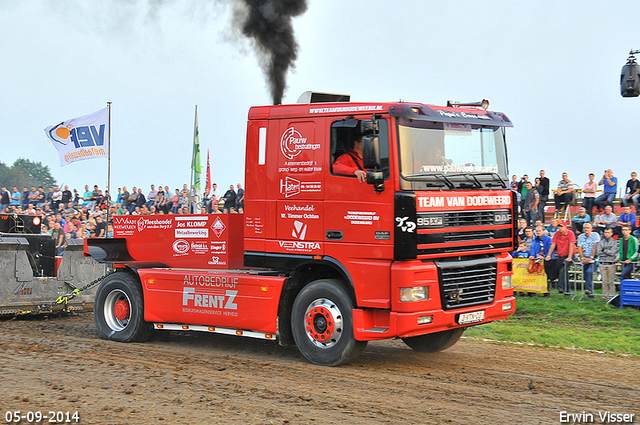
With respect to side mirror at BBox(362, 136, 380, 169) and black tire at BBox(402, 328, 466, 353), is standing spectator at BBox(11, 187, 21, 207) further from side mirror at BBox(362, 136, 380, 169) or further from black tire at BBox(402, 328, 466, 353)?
side mirror at BBox(362, 136, 380, 169)

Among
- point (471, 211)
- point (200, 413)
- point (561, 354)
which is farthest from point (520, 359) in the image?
point (200, 413)

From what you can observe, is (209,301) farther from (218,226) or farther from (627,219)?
(627,219)

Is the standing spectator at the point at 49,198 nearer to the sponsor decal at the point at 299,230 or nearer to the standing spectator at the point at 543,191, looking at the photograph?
the standing spectator at the point at 543,191

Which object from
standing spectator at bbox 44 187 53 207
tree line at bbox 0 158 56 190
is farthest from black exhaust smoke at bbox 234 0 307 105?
tree line at bbox 0 158 56 190

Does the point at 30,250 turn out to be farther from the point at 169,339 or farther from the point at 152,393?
the point at 152,393

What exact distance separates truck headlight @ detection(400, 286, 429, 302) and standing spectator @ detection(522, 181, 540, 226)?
1087 cm

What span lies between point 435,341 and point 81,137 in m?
11.9

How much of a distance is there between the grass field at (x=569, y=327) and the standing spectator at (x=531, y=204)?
397 cm

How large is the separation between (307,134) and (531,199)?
432 inches

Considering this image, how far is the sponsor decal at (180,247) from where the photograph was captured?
9.50 meters

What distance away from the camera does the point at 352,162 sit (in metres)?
7.68

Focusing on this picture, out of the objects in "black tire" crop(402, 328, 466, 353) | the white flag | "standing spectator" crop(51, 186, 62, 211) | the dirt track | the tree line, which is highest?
the tree line

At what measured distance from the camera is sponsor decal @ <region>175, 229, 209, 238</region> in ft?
30.4

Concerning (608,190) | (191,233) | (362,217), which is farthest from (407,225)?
(608,190)
